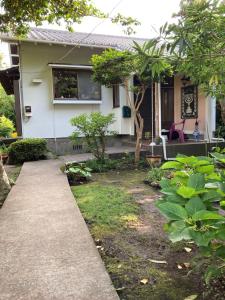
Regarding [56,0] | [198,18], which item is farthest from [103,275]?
[56,0]

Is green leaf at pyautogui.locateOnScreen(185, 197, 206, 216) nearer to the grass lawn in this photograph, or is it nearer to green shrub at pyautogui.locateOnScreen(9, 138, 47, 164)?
the grass lawn

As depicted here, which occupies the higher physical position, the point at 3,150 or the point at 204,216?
the point at 204,216

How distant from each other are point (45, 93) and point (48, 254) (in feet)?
27.0

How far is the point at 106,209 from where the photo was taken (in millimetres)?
4402

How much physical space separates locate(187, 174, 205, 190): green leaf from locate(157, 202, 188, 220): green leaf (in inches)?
8.1

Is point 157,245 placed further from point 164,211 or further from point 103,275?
point 164,211

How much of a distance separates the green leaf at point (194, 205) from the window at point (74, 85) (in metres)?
9.23

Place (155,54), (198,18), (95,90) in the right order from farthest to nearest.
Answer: (95,90), (155,54), (198,18)

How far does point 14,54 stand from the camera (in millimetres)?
10234

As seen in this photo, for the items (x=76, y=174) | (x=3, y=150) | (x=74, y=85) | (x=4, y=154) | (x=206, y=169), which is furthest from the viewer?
(x=74, y=85)

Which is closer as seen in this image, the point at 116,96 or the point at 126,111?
the point at 126,111

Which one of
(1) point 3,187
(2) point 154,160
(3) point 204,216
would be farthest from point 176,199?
(2) point 154,160

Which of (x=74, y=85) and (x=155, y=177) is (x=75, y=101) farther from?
(x=155, y=177)

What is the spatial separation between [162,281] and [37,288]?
40.0 inches
